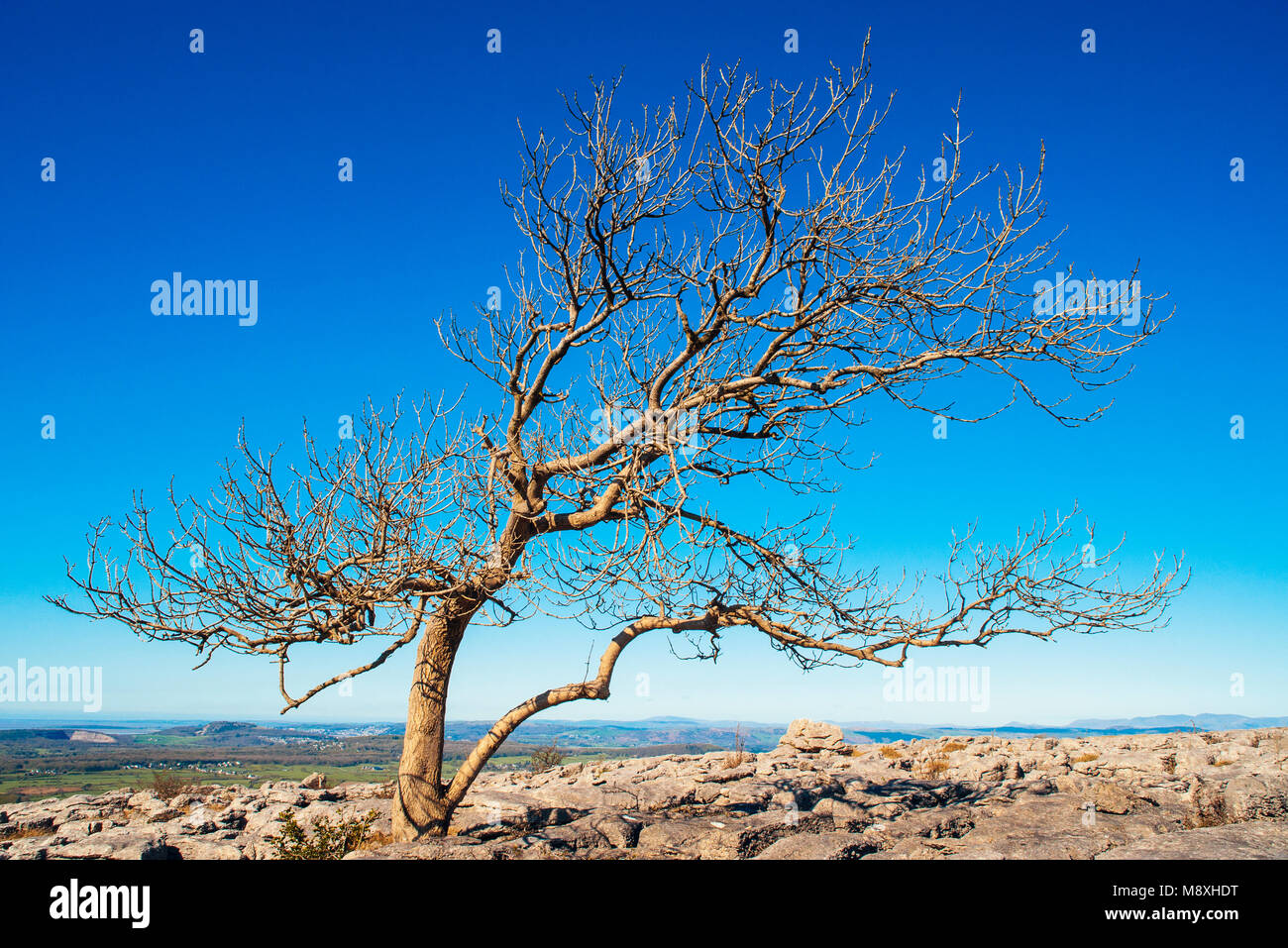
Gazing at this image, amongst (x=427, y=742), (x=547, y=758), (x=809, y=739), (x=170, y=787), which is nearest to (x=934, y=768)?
(x=809, y=739)

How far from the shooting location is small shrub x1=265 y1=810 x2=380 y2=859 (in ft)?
27.9

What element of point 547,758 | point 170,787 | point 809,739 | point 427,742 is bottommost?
point 547,758

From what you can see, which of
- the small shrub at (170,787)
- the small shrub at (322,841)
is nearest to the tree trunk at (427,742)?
the small shrub at (322,841)

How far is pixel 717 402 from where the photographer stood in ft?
31.9

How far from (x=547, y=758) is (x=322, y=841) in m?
16.8

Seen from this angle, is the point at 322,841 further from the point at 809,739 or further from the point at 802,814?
the point at 809,739

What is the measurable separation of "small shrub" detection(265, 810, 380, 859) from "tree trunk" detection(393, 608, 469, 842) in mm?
524

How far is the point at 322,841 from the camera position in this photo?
338 inches

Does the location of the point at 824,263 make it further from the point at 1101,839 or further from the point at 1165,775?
the point at 1165,775

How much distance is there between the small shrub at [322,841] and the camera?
334 inches

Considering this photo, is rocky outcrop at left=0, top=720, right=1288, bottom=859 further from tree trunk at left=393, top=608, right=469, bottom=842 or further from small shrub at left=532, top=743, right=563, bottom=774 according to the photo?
small shrub at left=532, top=743, right=563, bottom=774

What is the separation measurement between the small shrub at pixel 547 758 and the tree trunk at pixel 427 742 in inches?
592

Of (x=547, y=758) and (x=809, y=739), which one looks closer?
(x=809, y=739)
